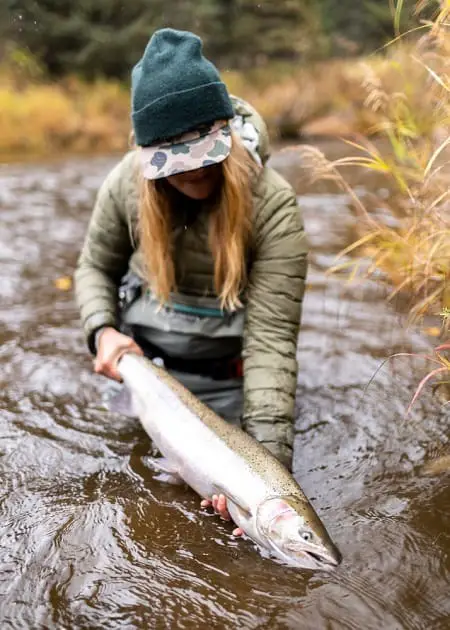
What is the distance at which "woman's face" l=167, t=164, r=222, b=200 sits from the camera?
2762 mm

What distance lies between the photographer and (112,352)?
3.05 meters

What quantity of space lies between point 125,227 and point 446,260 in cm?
147

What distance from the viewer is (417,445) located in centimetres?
301

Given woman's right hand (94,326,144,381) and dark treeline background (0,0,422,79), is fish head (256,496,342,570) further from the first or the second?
dark treeline background (0,0,422,79)

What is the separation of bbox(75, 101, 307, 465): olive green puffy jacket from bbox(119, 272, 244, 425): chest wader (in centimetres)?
9

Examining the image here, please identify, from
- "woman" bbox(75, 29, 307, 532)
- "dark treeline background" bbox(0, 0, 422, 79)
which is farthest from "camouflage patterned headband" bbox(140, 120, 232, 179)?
"dark treeline background" bbox(0, 0, 422, 79)

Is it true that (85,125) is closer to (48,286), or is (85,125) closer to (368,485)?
(48,286)

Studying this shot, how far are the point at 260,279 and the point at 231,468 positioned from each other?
91cm

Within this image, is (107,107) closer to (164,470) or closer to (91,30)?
(91,30)

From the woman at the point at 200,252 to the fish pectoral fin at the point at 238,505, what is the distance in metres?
0.03

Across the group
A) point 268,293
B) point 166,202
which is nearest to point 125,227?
point 166,202

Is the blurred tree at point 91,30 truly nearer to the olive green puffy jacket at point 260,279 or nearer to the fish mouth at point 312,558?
the olive green puffy jacket at point 260,279

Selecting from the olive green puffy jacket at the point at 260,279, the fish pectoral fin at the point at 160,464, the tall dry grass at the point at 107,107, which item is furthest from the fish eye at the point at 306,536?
the tall dry grass at the point at 107,107

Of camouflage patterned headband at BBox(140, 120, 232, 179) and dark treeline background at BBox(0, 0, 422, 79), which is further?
dark treeline background at BBox(0, 0, 422, 79)
